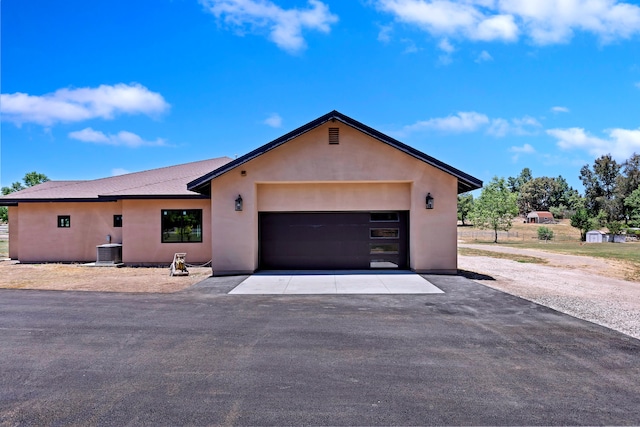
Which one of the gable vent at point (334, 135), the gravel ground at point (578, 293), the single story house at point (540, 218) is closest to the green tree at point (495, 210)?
the gravel ground at point (578, 293)

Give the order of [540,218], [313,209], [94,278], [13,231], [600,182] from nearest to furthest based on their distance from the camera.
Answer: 1. [94,278]
2. [313,209]
3. [13,231]
4. [600,182]
5. [540,218]

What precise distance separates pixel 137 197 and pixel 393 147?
399 inches

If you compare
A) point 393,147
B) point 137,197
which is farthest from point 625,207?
point 137,197

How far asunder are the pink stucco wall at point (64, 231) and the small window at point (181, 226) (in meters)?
2.92

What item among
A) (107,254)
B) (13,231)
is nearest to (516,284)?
(107,254)

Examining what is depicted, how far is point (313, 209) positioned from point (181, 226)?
6.11 meters

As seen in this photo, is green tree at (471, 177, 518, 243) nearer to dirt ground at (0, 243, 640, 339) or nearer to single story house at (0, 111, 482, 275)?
dirt ground at (0, 243, 640, 339)

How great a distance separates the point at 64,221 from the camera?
1738cm

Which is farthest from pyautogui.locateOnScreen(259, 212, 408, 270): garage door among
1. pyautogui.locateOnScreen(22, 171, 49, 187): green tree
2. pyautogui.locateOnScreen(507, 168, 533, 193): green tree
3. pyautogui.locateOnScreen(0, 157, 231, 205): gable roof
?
pyautogui.locateOnScreen(507, 168, 533, 193): green tree

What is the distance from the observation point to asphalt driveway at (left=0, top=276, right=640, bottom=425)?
3.71m

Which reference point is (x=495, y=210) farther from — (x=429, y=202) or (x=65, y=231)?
(x=65, y=231)

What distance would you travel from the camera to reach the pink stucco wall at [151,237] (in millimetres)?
15680

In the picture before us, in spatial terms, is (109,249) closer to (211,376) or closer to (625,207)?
(211,376)

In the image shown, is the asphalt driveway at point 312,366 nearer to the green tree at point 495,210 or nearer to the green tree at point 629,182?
the green tree at point 495,210
